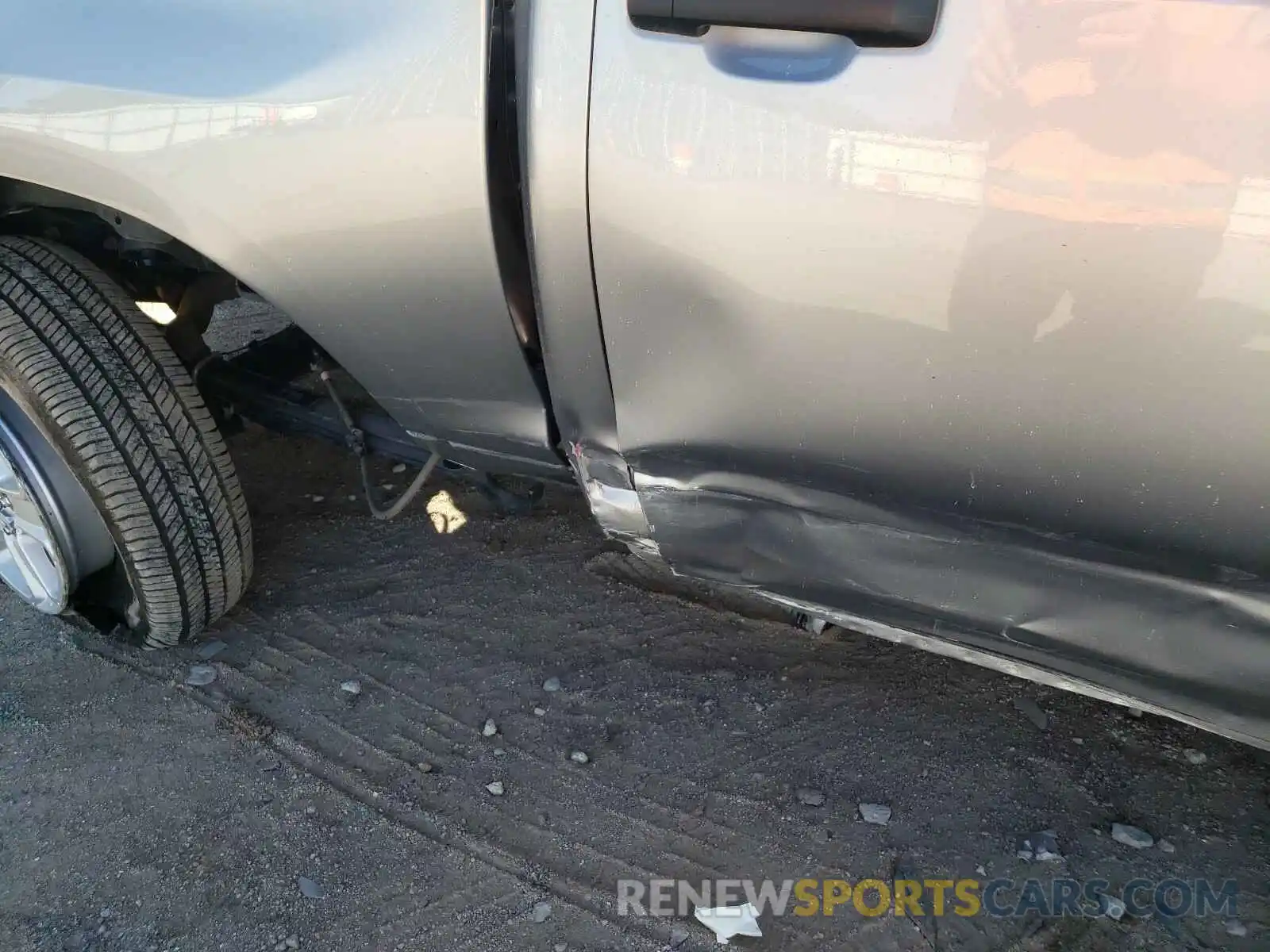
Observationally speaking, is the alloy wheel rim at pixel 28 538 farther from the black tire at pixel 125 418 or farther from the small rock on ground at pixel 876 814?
the small rock on ground at pixel 876 814

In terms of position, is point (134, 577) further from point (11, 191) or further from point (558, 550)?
point (558, 550)

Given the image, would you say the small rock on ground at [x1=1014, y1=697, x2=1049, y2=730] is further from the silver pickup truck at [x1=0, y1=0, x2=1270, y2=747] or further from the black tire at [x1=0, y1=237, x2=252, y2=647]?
the black tire at [x1=0, y1=237, x2=252, y2=647]

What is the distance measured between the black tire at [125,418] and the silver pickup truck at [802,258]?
0.88 ft

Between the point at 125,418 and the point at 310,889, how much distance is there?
0.99 meters

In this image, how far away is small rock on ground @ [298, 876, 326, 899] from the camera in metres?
1.73

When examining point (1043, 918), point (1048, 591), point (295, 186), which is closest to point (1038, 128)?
point (1048, 591)

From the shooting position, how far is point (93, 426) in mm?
1884

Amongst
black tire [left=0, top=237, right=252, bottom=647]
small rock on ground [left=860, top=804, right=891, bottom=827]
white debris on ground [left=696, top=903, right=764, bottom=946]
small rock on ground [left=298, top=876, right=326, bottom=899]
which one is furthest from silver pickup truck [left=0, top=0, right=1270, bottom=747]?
small rock on ground [left=298, top=876, right=326, bottom=899]

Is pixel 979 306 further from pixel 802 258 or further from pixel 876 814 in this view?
pixel 876 814

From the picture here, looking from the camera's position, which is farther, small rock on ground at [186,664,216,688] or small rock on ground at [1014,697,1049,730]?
small rock on ground at [186,664,216,688]

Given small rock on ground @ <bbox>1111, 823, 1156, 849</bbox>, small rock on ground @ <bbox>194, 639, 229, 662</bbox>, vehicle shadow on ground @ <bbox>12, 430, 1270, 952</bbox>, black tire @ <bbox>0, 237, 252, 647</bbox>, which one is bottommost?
small rock on ground @ <bbox>194, 639, 229, 662</bbox>

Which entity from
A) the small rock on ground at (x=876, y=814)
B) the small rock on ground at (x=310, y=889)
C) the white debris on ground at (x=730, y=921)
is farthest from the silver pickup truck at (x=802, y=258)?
the small rock on ground at (x=310, y=889)

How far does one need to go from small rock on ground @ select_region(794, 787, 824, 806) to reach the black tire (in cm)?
136

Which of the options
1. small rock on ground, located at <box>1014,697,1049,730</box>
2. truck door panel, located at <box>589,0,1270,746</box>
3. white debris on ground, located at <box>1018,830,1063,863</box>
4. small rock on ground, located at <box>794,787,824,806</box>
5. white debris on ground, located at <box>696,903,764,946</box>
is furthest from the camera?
small rock on ground, located at <box>1014,697,1049,730</box>
